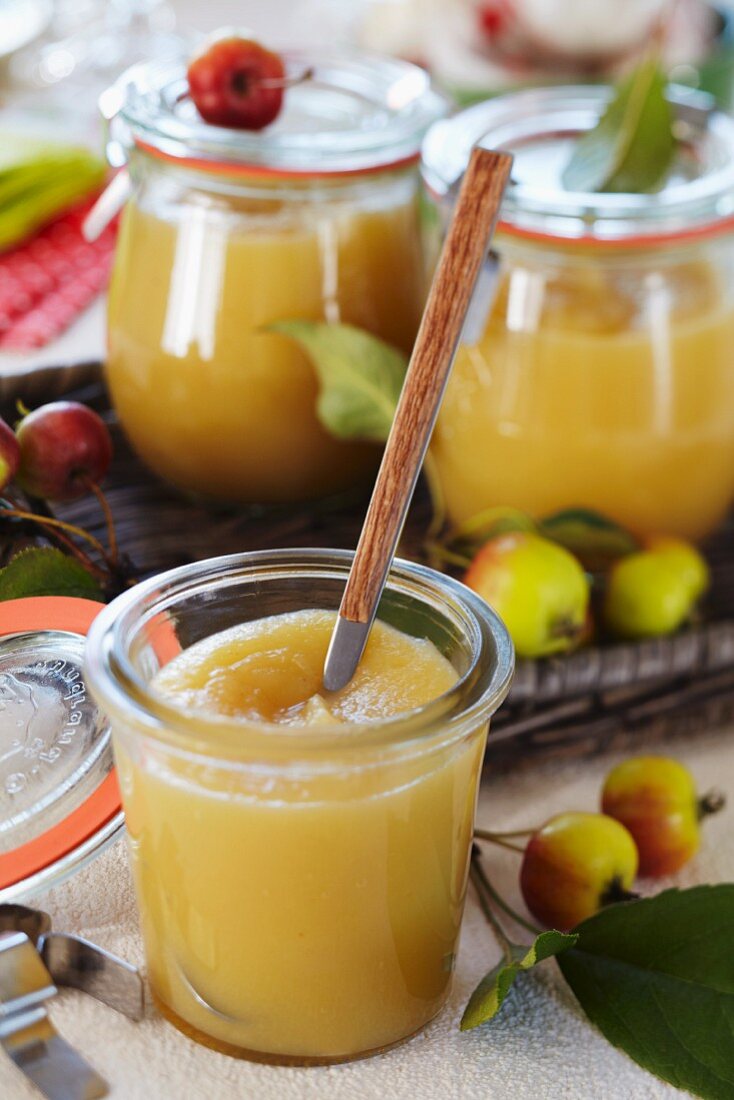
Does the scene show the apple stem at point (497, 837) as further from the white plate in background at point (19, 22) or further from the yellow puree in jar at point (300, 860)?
the white plate in background at point (19, 22)

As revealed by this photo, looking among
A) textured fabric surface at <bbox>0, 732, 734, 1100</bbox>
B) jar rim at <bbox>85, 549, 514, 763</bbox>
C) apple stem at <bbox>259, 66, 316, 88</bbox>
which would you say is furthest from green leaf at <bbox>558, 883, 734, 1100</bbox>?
apple stem at <bbox>259, 66, 316, 88</bbox>

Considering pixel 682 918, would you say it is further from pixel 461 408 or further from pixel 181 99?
pixel 181 99

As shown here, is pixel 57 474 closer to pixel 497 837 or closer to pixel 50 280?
pixel 497 837

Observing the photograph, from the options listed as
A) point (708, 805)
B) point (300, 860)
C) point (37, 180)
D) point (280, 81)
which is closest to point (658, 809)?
point (708, 805)

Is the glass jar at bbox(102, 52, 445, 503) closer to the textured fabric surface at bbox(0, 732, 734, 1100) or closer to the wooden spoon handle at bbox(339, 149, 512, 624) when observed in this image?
the wooden spoon handle at bbox(339, 149, 512, 624)

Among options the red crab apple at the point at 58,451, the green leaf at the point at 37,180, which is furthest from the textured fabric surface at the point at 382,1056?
the green leaf at the point at 37,180

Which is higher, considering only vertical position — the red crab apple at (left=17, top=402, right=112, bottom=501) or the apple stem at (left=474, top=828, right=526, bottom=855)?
the red crab apple at (left=17, top=402, right=112, bottom=501)
